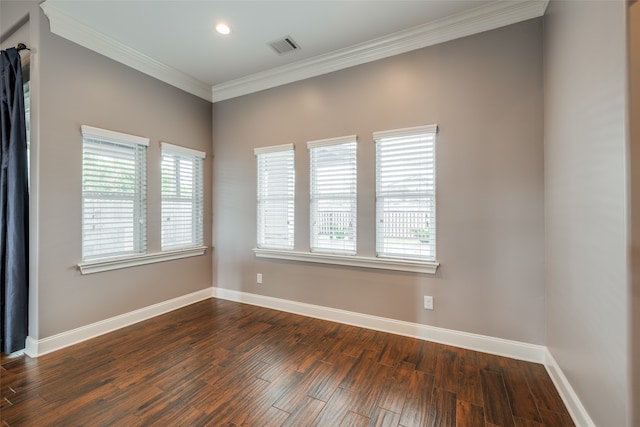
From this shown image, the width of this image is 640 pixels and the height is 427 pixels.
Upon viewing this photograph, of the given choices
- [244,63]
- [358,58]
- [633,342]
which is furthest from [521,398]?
[244,63]

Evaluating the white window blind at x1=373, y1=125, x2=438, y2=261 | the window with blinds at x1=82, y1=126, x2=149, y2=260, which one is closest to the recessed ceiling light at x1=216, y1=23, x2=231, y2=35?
the window with blinds at x1=82, y1=126, x2=149, y2=260

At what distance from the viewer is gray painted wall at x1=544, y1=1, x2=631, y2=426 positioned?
4.04ft

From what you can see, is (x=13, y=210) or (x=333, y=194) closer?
(x=13, y=210)

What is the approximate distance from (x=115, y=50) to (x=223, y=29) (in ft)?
4.16

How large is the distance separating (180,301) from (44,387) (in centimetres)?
162

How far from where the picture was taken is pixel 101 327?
2.75m

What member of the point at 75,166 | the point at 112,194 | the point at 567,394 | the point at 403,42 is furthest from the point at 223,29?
the point at 567,394

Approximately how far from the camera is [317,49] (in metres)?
2.96

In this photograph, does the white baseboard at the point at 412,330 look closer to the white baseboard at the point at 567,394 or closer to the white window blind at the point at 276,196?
the white baseboard at the point at 567,394

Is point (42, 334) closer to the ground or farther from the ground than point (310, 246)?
closer to the ground

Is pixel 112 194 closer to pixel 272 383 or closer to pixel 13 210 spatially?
pixel 13 210

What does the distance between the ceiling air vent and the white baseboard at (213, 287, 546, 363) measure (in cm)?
297

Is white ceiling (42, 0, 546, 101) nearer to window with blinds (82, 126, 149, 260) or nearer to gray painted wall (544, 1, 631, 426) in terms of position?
gray painted wall (544, 1, 631, 426)

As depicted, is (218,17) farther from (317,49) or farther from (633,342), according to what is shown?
(633,342)
